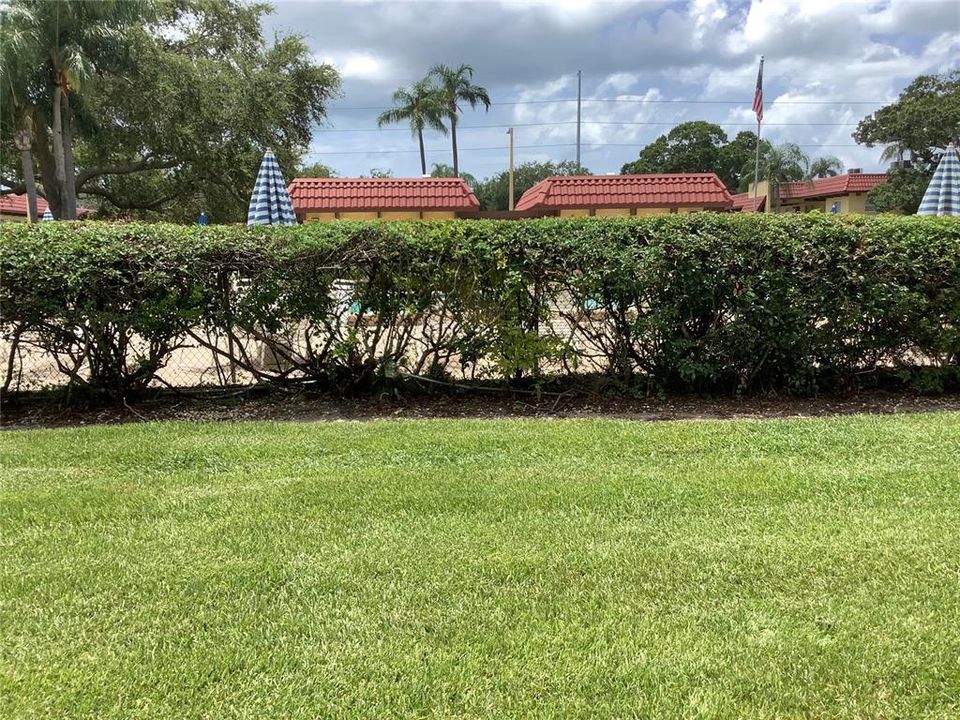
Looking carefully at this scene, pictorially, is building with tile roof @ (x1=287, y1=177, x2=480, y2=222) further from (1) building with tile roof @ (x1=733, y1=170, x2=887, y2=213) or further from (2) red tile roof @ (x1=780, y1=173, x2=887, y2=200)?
(2) red tile roof @ (x1=780, y1=173, x2=887, y2=200)

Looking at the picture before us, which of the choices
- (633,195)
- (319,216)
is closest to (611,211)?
(633,195)

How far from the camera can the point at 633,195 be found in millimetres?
15781

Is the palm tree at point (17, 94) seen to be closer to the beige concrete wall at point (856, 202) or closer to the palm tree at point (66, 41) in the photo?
the palm tree at point (66, 41)

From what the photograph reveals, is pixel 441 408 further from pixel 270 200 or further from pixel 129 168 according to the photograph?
pixel 129 168

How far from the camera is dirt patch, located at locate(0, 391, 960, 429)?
5.93 m

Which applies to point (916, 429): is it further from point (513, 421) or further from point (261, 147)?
point (261, 147)

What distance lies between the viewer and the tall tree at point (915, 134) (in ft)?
125

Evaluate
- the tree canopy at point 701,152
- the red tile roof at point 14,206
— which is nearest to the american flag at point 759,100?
the red tile roof at point 14,206

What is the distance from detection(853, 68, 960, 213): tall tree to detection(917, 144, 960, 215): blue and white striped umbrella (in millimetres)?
31780

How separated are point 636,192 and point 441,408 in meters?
11.1

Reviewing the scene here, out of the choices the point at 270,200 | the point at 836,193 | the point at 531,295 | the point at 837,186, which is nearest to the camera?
the point at 531,295

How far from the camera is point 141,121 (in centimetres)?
2312

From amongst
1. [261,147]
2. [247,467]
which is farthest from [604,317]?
[261,147]

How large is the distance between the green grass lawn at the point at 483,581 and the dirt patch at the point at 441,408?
3.72 feet
